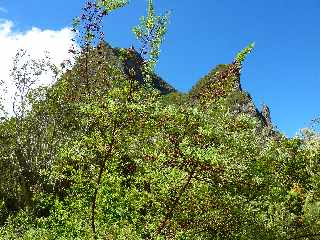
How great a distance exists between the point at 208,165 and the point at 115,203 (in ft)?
37.8

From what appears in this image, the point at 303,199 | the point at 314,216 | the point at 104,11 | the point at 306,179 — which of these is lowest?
the point at 104,11

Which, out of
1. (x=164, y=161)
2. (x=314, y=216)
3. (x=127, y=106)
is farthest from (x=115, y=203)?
(x=127, y=106)

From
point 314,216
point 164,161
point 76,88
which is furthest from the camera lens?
point 76,88

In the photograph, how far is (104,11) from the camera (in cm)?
1389

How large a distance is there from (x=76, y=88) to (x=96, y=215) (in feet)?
59.9

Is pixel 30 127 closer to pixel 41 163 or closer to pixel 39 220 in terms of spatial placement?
pixel 41 163

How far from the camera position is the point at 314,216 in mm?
21203

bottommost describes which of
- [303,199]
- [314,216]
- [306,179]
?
[314,216]

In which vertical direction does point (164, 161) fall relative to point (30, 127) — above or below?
below

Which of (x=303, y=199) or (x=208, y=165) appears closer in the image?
(x=208, y=165)

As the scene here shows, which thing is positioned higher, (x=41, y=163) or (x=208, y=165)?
(x=41, y=163)

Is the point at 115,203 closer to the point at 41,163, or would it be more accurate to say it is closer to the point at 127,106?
the point at 127,106

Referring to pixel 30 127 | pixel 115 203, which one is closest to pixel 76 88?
pixel 30 127

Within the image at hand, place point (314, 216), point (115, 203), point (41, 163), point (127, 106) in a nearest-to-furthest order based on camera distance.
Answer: point (127, 106)
point (314, 216)
point (115, 203)
point (41, 163)
